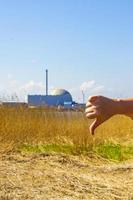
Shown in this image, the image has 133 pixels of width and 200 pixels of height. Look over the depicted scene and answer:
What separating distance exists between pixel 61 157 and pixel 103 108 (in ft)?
20.8

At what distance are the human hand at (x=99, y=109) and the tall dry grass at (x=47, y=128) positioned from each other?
763 cm

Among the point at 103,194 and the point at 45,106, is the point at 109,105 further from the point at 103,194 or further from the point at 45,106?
the point at 45,106

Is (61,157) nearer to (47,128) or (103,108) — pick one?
(47,128)

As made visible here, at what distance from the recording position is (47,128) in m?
10.4

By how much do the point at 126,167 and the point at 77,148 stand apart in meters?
2.47

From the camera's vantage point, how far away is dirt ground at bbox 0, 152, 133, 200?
4966mm

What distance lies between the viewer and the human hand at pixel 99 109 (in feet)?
6.07

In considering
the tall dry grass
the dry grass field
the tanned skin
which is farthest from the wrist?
the tall dry grass

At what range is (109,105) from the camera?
190cm

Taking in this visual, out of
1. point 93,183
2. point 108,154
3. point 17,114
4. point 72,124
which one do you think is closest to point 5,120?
point 17,114

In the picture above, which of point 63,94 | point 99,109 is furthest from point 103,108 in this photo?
point 63,94

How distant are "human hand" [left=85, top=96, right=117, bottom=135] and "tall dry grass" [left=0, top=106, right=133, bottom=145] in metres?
7.63

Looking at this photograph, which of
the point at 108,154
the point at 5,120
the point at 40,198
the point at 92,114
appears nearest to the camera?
the point at 92,114

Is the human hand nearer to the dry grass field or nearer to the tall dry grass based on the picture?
the dry grass field
